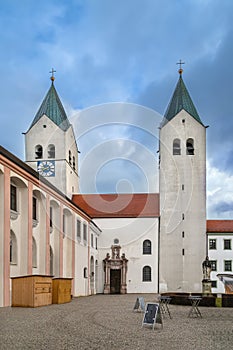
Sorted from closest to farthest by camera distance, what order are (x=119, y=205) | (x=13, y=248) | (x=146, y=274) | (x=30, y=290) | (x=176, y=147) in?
1. (x=30, y=290)
2. (x=13, y=248)
3. (x=146, y=274)
4. (x=176, y=147)
5. (x=119, y=205)

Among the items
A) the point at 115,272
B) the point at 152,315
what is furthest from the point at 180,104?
the point at 152,315

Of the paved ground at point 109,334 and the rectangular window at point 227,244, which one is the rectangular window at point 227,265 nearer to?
the rectangular window at point 227,244

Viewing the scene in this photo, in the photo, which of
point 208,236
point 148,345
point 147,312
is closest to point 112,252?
point 208,236

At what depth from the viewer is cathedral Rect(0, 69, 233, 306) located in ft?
150

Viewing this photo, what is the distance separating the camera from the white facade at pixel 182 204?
1863 inches

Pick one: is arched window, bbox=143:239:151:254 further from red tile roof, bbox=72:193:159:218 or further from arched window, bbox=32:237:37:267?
arched window, bbox=32:237:37:267

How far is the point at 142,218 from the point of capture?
5012 cm

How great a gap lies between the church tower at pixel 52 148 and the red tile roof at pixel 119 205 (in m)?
2.33

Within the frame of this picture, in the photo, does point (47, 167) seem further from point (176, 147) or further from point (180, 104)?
point (180, 104)

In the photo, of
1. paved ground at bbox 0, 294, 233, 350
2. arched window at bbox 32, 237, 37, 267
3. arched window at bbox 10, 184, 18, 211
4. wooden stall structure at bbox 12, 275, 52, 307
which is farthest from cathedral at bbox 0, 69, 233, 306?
paved ground at bbox 0, 294, 233, 350

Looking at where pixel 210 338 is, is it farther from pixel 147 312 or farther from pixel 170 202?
pixel 170 202

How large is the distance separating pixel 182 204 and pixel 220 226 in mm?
9133

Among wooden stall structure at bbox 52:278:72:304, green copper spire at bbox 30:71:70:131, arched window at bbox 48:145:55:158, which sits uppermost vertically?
green copper spire at bbox 30:71:70:131

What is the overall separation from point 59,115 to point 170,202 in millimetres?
16527
